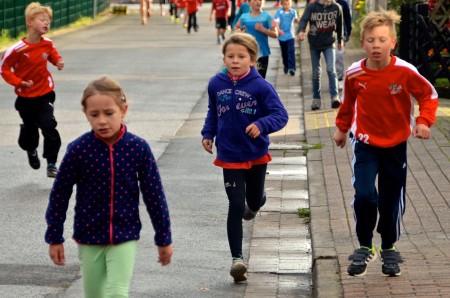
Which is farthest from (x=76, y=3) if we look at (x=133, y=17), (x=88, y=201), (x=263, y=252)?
(x=88, y=201)

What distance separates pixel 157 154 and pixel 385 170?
20.8 feet

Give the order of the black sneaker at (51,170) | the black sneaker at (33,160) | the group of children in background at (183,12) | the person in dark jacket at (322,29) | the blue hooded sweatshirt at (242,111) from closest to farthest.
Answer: the blue hooded sweatshirt at (242,111) → the black sneaker at (51,170) → the black sneaker at (33,160) → the person in dark jacket at (322,29) → the group of children in background at (183,12)

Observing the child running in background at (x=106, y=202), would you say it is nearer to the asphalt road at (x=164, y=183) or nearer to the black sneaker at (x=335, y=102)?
the asphalt road at (x=164, y=183)

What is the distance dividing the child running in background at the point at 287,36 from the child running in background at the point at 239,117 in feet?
46.9

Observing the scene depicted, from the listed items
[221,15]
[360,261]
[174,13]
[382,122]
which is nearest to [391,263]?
[360,261]

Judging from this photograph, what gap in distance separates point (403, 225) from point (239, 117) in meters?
1.80

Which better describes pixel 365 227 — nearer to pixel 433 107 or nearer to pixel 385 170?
pixel 385 170

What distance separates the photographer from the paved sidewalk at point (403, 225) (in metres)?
6.94

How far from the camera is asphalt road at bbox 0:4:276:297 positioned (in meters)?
7.68

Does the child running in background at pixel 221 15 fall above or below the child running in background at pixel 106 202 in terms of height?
below

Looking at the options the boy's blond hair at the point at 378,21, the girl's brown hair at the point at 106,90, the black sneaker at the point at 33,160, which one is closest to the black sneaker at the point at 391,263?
the boy's blond hair at the point at 378,21

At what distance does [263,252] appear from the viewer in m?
8.58

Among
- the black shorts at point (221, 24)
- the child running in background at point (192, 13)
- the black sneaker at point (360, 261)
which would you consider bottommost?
the child running in background at point (192, 13)

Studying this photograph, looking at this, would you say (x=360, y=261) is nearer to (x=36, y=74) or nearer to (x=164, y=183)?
(x=164, y=183)
